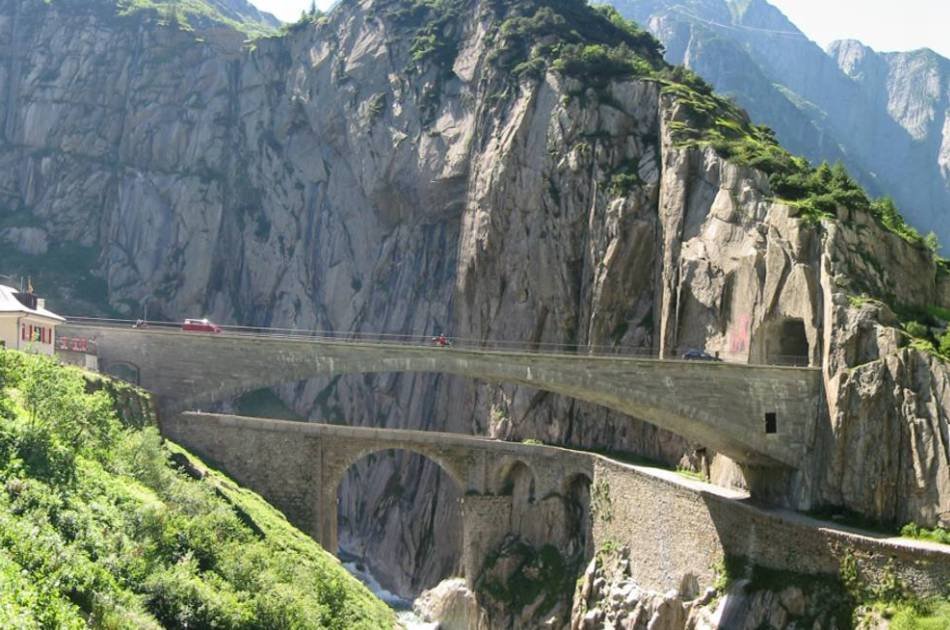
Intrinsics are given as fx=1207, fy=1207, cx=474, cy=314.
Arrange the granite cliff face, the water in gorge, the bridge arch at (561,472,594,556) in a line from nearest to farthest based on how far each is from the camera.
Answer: the granite cliff face < the bridge arch at (561,472,594,556) < the water in gorge

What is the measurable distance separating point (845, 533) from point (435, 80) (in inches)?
2914

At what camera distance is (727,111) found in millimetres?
85875

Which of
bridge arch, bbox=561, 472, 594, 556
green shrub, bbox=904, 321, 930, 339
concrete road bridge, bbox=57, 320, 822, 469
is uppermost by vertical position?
green shrub, bbox=904, 321, 930, 339

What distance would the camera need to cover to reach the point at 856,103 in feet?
591

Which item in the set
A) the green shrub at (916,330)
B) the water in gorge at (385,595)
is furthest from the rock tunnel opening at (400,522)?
the green shrub at (916,330)

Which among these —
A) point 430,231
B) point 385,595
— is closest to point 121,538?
point 385,595

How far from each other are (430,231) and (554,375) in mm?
51300

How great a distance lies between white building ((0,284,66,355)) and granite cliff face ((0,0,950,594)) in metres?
32.6

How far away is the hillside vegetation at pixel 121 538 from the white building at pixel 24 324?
5445mm

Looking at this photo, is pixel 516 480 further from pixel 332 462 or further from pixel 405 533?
pixel 405 533

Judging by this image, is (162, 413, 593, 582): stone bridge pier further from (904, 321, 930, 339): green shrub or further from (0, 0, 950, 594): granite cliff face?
(904, 321, 930, 339): green shrub

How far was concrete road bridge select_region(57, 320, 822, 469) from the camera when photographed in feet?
193

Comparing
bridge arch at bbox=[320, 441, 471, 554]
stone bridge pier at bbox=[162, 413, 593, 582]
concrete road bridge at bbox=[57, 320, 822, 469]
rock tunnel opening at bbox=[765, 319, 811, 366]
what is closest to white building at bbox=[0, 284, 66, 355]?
concrete road bridge at bbox=[57, 320, 822, 469]

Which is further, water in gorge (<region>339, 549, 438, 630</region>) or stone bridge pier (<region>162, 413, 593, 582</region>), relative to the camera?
water in gorge (<region>339, 549, 438, 630</region>)
